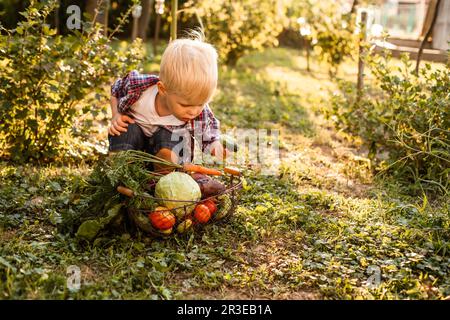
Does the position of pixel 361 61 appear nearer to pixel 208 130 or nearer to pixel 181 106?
pixel 208 130

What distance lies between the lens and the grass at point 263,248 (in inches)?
95.0

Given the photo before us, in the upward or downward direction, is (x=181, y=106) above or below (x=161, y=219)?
above

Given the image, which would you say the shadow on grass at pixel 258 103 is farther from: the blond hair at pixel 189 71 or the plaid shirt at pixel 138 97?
the blond hair at pixel 189 71

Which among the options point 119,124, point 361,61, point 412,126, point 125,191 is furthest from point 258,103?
point 125,191

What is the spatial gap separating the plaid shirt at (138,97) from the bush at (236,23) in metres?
5.61

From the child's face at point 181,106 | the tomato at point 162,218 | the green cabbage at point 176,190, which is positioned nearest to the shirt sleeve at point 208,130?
the child's face at point 181,106

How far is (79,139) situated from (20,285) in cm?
205

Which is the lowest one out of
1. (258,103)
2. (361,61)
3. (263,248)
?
(263,248)

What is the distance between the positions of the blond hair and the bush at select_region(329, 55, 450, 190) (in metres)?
1.60

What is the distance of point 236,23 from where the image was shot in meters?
9.12

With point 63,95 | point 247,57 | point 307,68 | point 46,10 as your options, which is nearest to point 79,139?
point 63,95

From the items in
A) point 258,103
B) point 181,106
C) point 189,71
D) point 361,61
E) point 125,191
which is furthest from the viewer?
point 258,103

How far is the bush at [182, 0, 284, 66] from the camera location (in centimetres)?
901

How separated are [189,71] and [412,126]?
209 cm
